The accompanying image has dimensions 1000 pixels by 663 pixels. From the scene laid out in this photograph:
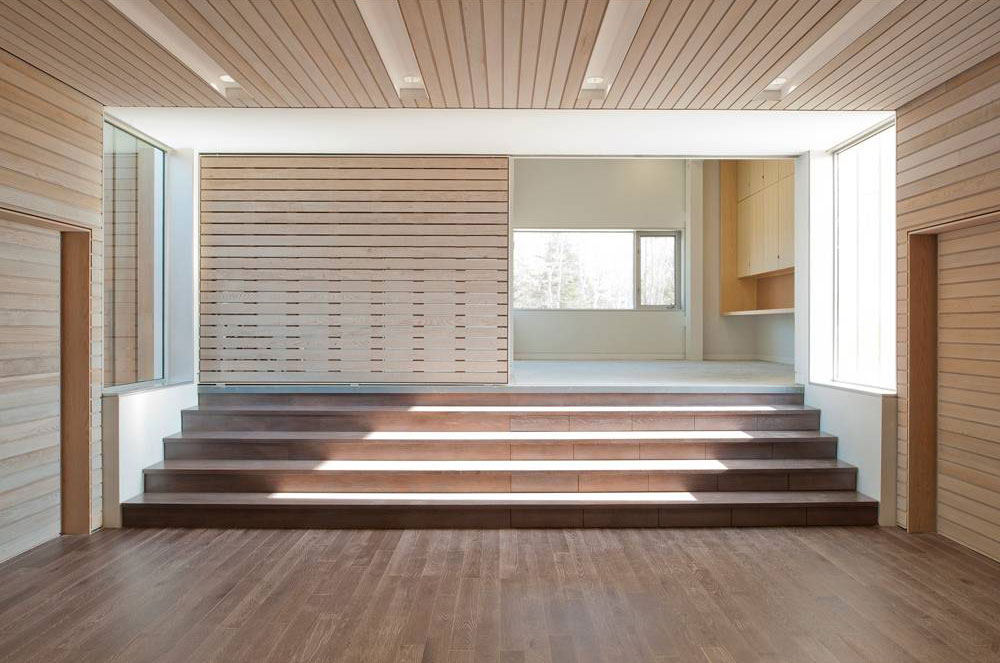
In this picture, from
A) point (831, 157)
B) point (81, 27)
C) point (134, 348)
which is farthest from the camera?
point (831, 157)

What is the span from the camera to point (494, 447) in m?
4.69

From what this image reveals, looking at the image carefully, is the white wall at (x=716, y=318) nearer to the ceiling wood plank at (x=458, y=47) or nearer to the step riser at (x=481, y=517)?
the step riser at (x=481, y=517)

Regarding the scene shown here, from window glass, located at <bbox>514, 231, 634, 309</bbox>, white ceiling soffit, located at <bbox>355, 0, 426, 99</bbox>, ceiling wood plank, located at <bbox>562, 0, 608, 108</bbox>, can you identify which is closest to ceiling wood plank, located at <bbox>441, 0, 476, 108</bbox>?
white ceiling soffit, located at <bbox>355, 0, 426, 99</bbox>

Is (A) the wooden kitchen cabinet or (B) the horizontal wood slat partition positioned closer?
(B) the horizontal wood slat partition

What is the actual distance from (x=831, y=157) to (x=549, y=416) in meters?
2.93

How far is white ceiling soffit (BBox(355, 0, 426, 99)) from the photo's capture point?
10.2ft

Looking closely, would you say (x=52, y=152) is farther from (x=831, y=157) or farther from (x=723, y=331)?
(x=723, y=331)

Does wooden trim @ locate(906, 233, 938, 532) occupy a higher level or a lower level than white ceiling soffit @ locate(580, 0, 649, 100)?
lower

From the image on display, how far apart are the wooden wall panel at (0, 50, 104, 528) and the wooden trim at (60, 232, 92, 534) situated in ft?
0.14

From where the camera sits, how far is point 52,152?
379 centimetres

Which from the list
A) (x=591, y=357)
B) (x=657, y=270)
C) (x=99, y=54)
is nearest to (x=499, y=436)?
(x=99, y=54)

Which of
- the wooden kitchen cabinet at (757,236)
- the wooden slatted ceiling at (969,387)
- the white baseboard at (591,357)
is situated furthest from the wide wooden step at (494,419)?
the white baseboard at (591,357)

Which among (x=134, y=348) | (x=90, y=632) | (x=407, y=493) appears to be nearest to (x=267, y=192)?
(x=134, y=348)

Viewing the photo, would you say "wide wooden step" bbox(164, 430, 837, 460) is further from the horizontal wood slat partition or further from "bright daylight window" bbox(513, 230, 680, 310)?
"bright daylight window" bbox(513, 230, 680, 310)
